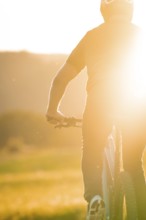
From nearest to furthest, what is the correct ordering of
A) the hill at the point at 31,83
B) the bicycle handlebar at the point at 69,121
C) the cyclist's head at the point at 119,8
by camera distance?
the cyclist's head at the point at 119,8
the bicycle handlebar at the point at 69,121
the hill at the point at 31,83

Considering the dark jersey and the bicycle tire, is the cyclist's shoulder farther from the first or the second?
the bicycle tire

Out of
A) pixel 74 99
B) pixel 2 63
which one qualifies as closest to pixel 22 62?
pixel 2 63

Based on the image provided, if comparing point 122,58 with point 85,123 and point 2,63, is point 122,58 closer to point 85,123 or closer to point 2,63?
point 85,123

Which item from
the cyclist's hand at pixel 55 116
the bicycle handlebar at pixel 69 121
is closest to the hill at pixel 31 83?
the bicycle handlebar at pixel 69 121

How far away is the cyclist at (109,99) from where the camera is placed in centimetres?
730

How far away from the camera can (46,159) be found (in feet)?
214

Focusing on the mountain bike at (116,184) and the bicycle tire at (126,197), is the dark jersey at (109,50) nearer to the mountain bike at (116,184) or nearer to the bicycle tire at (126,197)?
the mountain bike at (116,184)

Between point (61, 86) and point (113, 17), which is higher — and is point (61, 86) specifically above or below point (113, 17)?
→ below

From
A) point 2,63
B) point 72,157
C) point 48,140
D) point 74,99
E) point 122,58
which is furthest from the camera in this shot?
point 2,63

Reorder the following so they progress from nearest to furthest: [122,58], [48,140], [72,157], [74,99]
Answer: [122,58] → [72,157] → [48,140] → [74,99]

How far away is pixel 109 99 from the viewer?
7.29m

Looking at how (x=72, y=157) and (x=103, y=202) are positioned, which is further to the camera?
(x=72, y=157)

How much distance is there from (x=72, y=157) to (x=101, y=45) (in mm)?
57422

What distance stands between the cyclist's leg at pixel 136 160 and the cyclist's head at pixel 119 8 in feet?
2.91
